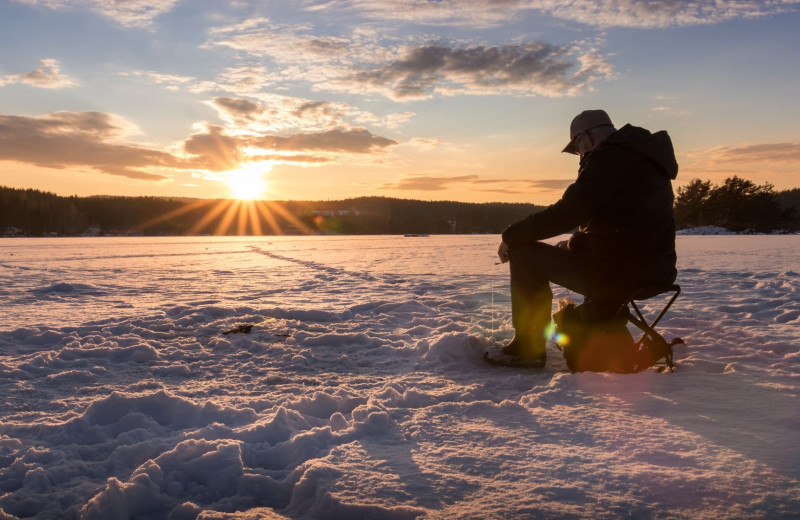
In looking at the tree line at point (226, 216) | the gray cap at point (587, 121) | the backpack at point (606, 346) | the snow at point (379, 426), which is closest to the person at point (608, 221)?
the gray cap at point (587, 121)

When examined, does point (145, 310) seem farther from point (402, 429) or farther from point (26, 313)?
point (402, 429)

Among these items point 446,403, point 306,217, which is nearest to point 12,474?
point 446,403

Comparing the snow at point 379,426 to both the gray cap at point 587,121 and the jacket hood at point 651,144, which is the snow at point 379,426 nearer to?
the jacket hood at point 651,144

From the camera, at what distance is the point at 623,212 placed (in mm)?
2977

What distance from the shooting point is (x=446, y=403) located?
2775 mm

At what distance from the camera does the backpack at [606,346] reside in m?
3.29

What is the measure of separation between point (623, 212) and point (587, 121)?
67cm

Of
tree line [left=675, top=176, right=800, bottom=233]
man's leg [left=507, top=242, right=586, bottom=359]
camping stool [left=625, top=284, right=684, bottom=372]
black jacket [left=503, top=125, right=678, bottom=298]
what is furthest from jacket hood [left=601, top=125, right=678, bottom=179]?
tree line [left=675, top=176, right=800, bottom=233]

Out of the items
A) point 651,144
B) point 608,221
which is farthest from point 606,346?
point 651,144

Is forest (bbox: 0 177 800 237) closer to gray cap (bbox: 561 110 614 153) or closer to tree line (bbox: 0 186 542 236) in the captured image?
tree line (bbox: 0 186 542 236)

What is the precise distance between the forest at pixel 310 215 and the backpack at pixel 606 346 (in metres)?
76.2

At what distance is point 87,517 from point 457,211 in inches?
4872

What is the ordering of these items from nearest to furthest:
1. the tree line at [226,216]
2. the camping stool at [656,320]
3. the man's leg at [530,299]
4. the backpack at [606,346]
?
the camping stool at [656,320]
the backpack at [606,346]
the man's leg at [530,299]
the tree line at [226,216]

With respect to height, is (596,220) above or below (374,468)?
above
